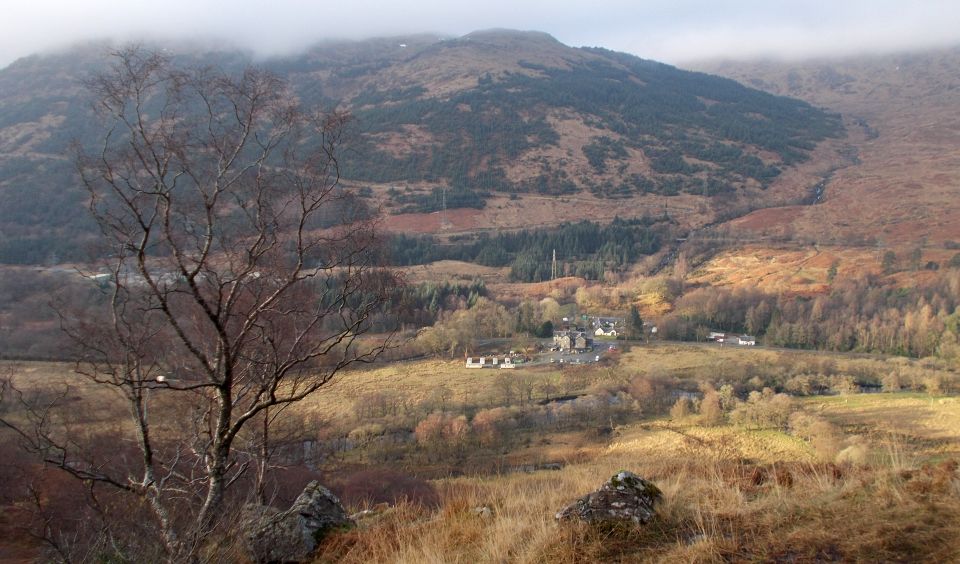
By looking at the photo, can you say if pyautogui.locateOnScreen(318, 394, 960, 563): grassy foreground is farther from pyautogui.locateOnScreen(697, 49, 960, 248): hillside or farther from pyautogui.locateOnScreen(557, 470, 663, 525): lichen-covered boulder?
pyautogui.locateOnScreen(697, 49, 960, 248): hillside

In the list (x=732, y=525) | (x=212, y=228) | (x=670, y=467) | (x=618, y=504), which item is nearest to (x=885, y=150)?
(x=670, y=467)

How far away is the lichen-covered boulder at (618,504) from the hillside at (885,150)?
2135 inches

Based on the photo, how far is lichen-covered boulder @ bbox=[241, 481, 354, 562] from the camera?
5.36 meters

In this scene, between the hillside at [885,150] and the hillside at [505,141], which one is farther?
the hillside at [505,141]

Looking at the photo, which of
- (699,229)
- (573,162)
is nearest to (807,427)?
(699,229)

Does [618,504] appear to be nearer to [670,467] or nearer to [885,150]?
[670,467]

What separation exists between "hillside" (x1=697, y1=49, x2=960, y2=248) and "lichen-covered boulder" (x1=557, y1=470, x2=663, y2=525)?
54.2 meters

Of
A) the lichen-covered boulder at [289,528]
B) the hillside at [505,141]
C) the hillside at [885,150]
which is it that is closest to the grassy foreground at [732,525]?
the lichen-covered boulder at [289,528]

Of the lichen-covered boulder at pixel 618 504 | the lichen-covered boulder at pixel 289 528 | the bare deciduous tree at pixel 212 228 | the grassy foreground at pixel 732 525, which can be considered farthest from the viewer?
the lichen-covered boulder at pixel 289 528

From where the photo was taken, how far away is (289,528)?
18.0ft

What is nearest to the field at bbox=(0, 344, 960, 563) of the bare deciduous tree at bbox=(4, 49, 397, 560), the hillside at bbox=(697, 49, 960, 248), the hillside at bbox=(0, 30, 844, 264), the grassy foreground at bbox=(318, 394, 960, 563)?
the grassy foreground at bbox=(318, 394, 960, 563)

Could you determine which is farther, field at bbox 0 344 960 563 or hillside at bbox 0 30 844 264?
hillside at bbox 0 30 844 264

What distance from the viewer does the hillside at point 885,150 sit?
2158 inches

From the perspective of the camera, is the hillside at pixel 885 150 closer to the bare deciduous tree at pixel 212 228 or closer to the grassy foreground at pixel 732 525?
the grassy foreground at pixel 732 525
